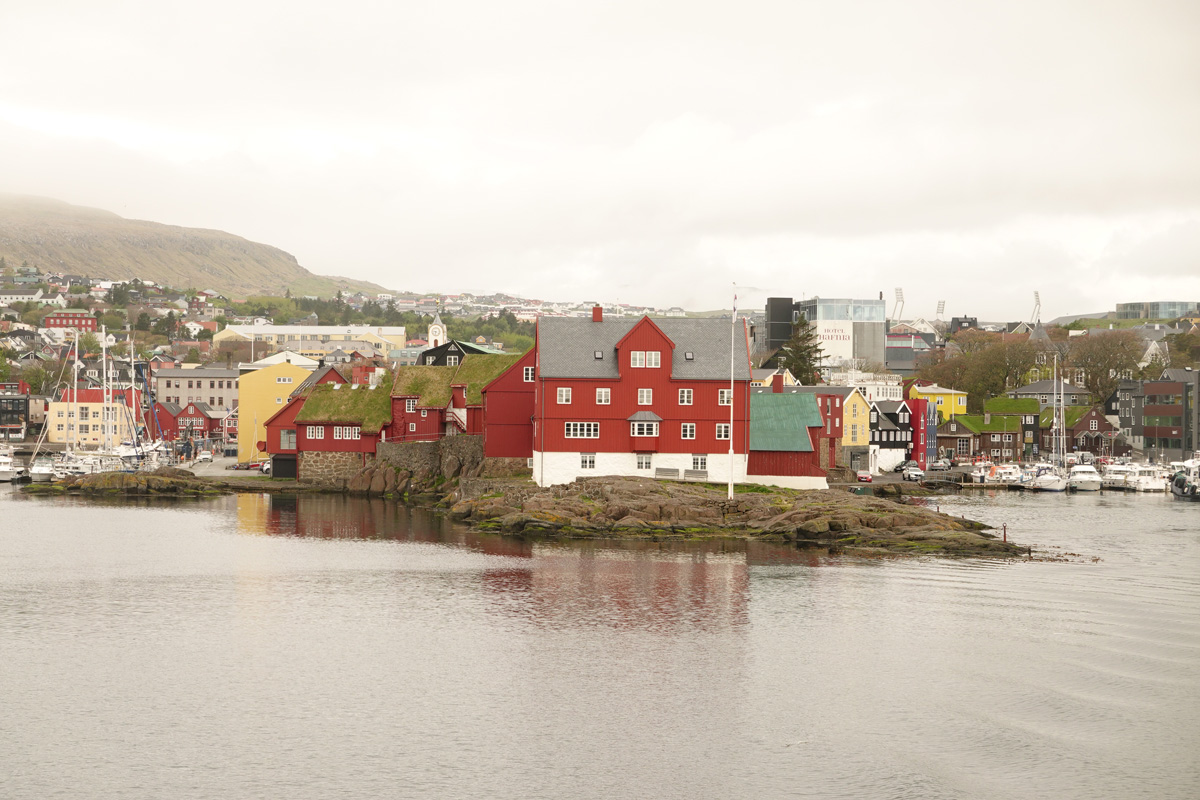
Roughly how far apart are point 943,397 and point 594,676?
101 meters

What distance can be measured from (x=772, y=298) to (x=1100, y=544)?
358ft

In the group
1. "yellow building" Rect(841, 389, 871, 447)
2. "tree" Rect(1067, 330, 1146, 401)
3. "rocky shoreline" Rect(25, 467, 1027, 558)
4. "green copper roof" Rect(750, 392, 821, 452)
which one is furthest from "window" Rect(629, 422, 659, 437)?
"tree" Rect(1067, 330, 1146, 401)

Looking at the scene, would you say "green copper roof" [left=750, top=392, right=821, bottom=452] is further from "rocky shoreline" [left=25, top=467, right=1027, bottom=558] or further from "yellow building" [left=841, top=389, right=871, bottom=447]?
"yellow building" [left=841, top=389, right=871, bottom=447]

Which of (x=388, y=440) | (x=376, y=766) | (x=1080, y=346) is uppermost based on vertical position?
(x=1080, y=346)

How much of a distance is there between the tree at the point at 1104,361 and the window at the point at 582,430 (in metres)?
89.1

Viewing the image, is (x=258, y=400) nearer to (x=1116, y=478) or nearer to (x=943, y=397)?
(x=1116, y=478)

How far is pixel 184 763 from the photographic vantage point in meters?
20.7

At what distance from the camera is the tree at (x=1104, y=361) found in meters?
128

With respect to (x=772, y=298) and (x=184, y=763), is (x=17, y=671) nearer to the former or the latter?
(x=184, y=763)

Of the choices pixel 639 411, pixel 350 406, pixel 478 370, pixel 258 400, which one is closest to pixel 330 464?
pixel 350 406

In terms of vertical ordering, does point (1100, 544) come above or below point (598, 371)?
below

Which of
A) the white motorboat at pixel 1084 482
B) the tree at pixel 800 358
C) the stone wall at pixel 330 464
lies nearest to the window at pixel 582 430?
the stone wall at pixel 330 464

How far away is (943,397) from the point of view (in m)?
120

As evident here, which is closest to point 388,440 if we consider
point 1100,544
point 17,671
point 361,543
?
point 361,543
